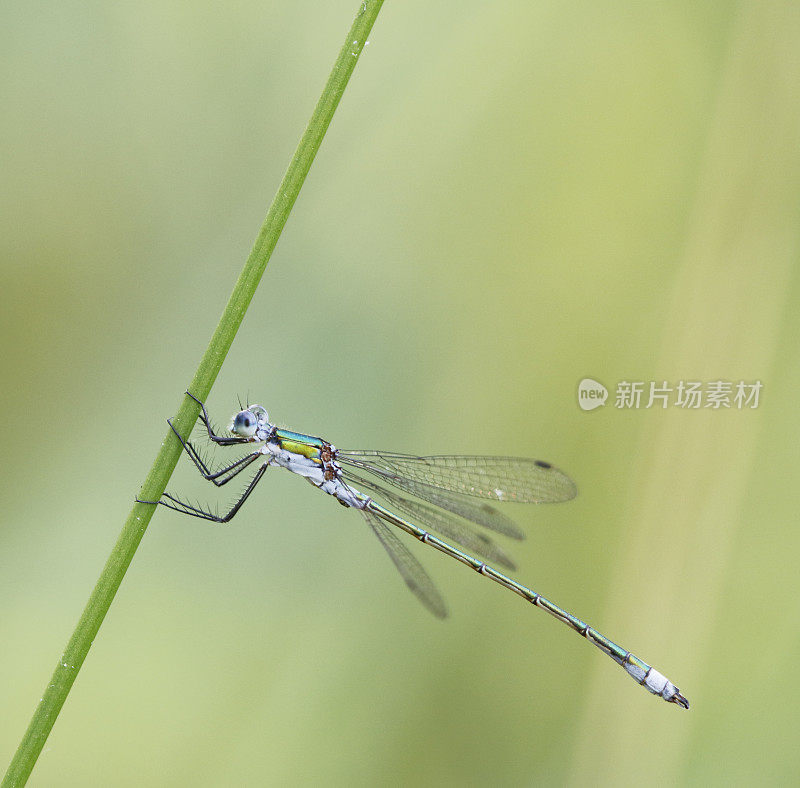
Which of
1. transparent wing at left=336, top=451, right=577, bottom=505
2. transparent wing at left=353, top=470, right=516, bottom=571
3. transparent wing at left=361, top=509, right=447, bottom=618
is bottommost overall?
transparent wing at left=361, top=509, right=447, bottom=618

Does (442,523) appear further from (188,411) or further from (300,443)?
(188,411)

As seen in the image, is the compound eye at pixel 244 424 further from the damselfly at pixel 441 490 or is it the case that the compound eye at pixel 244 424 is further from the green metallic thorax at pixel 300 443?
the green metallic thorax at pixel 300 443

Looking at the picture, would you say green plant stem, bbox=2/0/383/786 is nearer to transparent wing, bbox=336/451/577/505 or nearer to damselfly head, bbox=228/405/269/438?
damselfly head, bbox=228/405/269/438

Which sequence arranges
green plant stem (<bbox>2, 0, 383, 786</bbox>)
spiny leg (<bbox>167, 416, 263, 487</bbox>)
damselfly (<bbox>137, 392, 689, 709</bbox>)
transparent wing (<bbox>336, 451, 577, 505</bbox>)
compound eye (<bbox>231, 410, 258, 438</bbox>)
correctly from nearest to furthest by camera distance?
green plant stem (<bbox>2, 0, 383, 786</bbox>) < spiny leg (<bbox>167, 416, 263, 487</bbox>) < compound eye (<bbox>231, 410, 258, 438</bbox>) < damselfly (<bbox>137, 392, 689, 709</bbox>) < transparent wing (<bbox>336, 451, 577, 505</bbox>)

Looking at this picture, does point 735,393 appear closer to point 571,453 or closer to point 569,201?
point 571,453

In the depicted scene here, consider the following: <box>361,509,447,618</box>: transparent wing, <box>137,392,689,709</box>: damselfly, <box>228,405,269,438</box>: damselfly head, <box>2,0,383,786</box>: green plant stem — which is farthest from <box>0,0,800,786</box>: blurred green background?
<box>2,0,383,786</box>: green plant stem

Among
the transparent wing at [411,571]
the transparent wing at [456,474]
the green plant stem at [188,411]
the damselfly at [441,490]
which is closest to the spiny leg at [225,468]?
the damselfly at [441,490]

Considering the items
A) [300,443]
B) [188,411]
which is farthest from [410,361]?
[188,411]
